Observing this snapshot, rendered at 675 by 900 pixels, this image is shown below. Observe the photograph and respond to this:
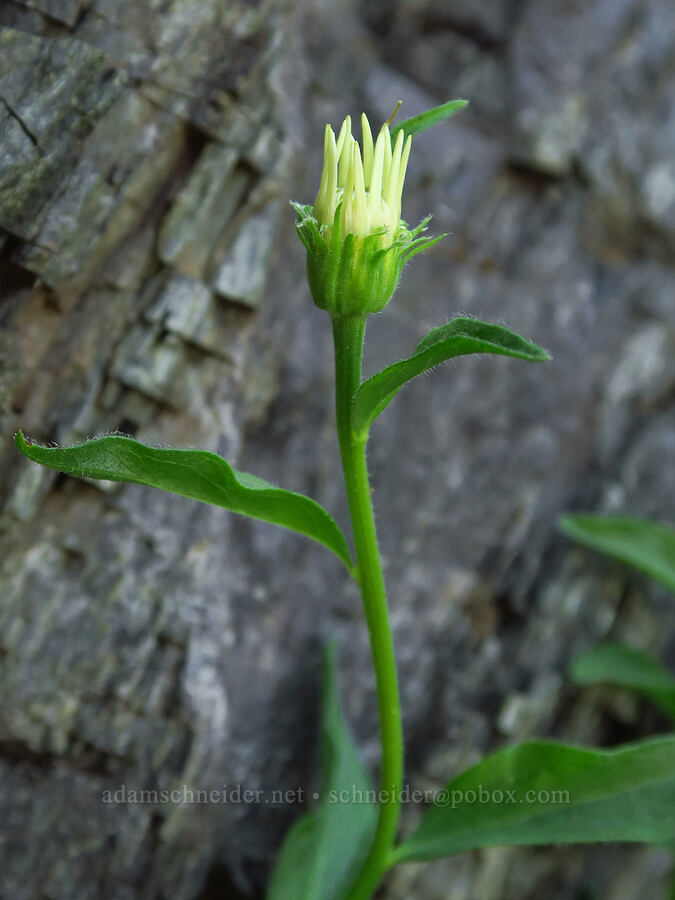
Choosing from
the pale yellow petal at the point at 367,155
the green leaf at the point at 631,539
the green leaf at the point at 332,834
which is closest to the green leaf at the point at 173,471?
the pale yellow petal at the point at 367,155

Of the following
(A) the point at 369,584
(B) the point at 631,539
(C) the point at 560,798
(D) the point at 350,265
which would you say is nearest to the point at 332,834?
(C) the point at 560,798

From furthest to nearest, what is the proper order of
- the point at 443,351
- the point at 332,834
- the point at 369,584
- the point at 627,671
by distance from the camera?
the point at 627,671
the point at 332,834
the point at 369,584
the point at 443,351

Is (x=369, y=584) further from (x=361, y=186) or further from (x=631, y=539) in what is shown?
(x=631, y=539)

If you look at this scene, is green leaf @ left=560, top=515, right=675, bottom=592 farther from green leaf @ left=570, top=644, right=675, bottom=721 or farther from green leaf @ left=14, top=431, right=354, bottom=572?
green leaf @ left=14, top=431, right=354, bottom=572

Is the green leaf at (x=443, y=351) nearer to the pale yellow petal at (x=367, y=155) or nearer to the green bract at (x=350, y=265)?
the green bract at (x=350, y=265)

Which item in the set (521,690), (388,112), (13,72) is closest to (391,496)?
(521,690)

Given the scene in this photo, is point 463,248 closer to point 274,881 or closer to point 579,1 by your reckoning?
point 579,1
